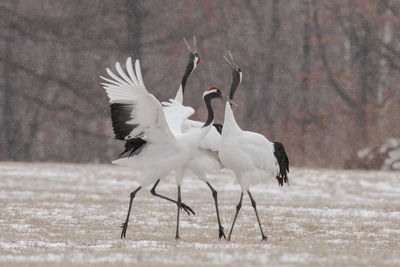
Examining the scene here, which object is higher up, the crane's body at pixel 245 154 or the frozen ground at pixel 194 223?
the crane's body at pixel 245 154

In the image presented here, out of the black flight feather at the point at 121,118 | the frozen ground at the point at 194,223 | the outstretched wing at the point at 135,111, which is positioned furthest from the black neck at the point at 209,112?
the frozen ground at the point at 194,223

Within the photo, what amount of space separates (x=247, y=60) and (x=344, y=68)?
356 cm

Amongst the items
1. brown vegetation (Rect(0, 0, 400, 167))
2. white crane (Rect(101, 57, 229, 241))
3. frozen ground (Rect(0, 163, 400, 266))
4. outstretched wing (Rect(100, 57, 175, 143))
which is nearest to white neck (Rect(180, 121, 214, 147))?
white crane (Rect(101, 57, 229, 241))

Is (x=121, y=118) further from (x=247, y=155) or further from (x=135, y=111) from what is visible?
(x=247, y=155)

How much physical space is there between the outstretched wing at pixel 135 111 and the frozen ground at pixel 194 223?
A: 118cm

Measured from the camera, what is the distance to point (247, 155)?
866cm

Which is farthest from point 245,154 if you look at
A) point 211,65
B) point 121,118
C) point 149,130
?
point 211,65

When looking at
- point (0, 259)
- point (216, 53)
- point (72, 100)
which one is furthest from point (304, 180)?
point (0, 259)

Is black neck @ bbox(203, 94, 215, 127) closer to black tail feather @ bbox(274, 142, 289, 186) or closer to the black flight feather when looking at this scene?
the black flight feather

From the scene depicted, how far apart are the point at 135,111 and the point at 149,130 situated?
0.32 metres

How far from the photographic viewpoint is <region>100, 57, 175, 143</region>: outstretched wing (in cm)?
811

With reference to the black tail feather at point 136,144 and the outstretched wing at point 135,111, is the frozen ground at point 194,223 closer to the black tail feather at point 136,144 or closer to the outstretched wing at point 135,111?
the black tail feather at point 136,144

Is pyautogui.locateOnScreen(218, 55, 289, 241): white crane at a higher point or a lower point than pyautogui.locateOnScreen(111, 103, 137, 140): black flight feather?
lower

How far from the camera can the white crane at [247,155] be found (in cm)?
859
